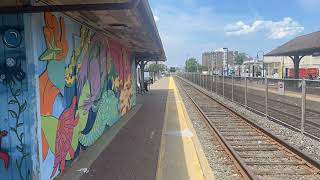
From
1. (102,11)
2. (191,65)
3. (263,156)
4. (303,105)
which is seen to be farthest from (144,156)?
(191,65)

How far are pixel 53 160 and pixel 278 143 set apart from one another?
20.2 feet

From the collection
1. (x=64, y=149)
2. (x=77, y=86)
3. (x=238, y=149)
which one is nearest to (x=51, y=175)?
(x=64, y=149)

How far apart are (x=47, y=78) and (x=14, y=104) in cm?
77

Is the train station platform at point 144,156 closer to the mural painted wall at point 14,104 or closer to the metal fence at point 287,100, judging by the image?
the mural painted wall at point 14,104

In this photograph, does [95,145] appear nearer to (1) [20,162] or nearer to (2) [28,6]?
(1) [20,162]

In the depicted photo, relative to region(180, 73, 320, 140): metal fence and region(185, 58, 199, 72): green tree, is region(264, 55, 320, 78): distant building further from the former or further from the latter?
region(185, 58, 199, 72): green tree

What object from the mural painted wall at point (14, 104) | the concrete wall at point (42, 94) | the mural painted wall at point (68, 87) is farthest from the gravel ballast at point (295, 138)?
the mural painted wall at point (14, 104)

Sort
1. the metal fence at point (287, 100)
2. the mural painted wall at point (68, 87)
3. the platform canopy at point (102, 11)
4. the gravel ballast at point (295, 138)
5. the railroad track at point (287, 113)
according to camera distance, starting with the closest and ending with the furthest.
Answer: the platform canopy at point (102, 11) → the mural painted wall at point (68, 87) → the gravel ballast at point (295, 138) → the railroad track at point (287, 113) → the metal fence at point (287, 100)

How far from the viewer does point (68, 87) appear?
8406 mm

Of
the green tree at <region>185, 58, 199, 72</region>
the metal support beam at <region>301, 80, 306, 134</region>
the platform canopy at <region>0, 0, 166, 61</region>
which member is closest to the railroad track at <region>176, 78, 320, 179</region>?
the metal support beam at <region>301, 80, 306, 134</region>

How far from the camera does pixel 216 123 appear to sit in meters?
16.0

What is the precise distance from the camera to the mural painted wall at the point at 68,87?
687cm

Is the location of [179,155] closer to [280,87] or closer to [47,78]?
[47,78]

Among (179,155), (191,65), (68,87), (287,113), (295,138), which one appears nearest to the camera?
(68,87)
